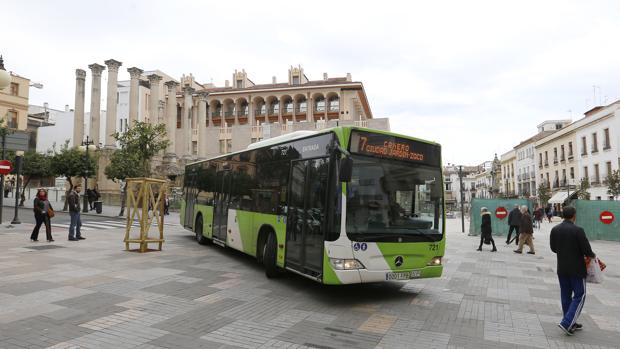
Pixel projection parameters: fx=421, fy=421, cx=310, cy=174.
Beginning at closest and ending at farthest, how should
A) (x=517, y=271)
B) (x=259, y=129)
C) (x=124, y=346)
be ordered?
(x=124, y=346)
(x=517, y=271)
(x=259, y=129)

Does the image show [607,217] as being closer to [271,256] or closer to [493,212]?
[493,212]

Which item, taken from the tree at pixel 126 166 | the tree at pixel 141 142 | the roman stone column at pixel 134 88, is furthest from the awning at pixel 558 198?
the roman stone column at pixel 134 88

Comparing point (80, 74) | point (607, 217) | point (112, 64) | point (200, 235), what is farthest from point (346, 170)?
point (80, 74)

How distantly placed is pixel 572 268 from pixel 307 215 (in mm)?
3999

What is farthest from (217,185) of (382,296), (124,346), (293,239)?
(124,346)

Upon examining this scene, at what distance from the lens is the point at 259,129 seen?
2341 inches

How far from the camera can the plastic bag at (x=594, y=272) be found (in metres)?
5.46

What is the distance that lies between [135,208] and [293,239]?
6.33 metres

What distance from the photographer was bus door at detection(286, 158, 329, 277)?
23.1 feet

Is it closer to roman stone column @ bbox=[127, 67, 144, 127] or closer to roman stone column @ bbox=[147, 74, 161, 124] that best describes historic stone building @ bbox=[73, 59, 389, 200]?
roman stone column @ bbox=[147, 74, 161, 124]

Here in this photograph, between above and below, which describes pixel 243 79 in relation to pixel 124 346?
above

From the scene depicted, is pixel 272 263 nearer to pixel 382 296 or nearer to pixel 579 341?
pixel 382 296

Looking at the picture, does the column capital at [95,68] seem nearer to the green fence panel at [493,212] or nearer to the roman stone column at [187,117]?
the roman stone column at [187,117]

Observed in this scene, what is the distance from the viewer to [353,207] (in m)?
6.82
